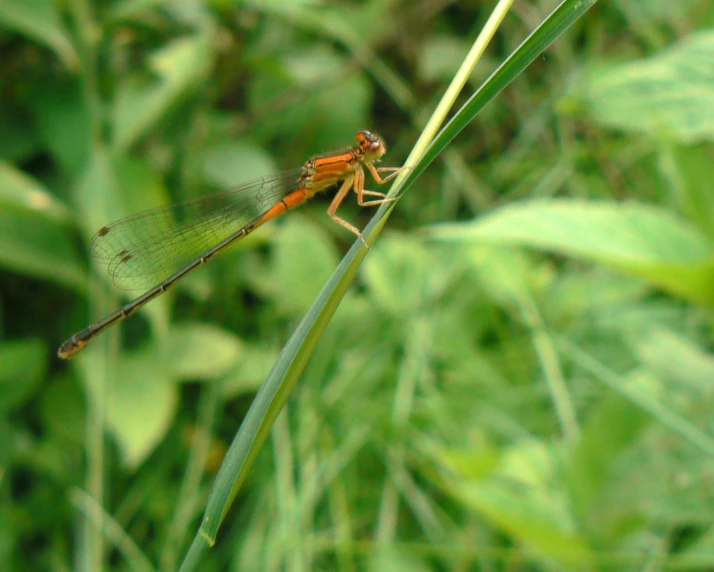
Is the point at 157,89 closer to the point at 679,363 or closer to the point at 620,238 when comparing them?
the point at 620,238

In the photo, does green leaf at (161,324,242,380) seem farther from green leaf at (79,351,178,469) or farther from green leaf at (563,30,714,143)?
green leaf at (563,30,714,143)

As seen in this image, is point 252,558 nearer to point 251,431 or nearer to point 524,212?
point 524,212

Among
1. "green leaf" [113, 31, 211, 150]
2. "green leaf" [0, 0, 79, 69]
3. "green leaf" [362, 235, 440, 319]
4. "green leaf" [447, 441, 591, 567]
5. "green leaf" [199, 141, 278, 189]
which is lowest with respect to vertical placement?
"green leaf" [447, 441, 591, 567]

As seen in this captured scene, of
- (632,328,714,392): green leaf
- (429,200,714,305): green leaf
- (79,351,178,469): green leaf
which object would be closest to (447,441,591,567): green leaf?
(632,328,714,392): green leaf

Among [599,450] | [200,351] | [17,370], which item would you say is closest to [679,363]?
[599,450]

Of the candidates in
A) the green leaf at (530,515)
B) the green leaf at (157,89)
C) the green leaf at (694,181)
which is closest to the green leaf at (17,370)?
the green leaf at (157,89)

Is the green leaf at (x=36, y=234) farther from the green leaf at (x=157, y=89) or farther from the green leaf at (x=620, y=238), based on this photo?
the green leaf at (x=620, y=238)
